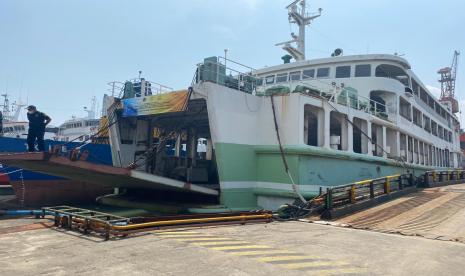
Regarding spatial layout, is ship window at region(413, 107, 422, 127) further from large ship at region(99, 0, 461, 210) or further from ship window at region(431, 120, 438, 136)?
ship window at region(431, 120, 438, 136)

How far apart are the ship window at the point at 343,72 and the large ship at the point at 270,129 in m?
0.05

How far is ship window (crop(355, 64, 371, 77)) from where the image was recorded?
57.5ft

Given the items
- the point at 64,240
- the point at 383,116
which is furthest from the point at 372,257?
the point at 383,116

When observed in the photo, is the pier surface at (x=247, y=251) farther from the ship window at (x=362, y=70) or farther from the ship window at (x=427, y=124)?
the ship window at (x=427, y=124)

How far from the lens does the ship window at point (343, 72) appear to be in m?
17.6

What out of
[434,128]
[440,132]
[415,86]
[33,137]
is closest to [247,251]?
[33,137]

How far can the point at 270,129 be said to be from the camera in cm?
1205

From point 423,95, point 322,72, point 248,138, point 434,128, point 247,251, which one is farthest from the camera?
point 434,128

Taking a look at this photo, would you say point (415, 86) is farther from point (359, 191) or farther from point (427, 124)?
point (359, 191)

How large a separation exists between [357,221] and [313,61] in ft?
33.8

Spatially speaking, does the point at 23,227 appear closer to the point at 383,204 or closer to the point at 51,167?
the point at 51,167

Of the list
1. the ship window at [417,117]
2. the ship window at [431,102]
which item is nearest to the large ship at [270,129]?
the ship window at [417,117]

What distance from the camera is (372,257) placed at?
18.8ft

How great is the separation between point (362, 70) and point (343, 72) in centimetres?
93
